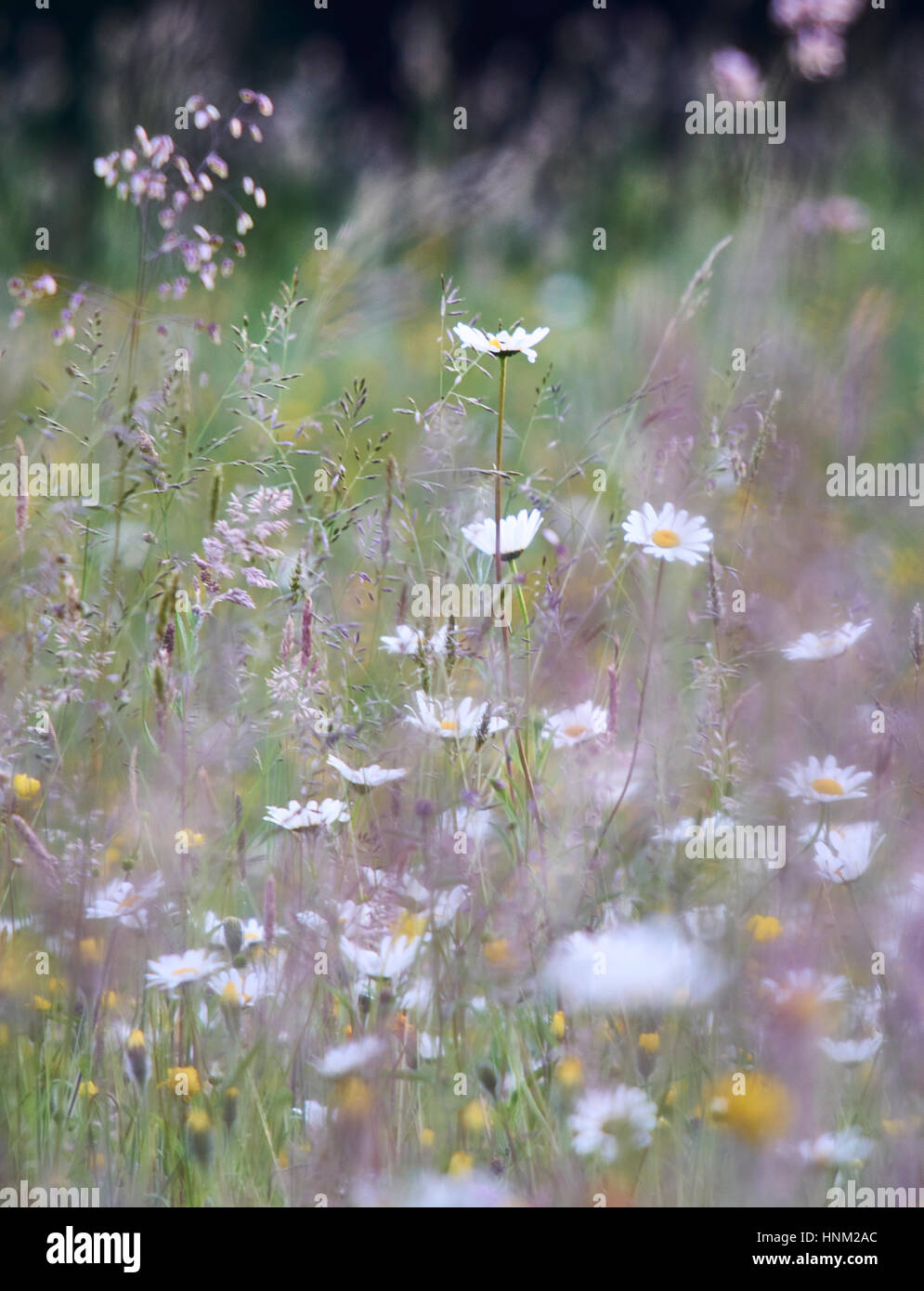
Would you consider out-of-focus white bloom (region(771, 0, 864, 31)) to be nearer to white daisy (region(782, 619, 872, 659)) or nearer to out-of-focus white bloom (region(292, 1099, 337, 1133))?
white daisy (region(782, 619, 872, 659))

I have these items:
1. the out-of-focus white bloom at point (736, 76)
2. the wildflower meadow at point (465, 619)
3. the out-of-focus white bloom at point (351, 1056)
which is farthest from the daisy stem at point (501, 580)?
the out-of-focus white bloom at point (736, 76)

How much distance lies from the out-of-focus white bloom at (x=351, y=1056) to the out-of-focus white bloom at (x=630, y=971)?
19cm

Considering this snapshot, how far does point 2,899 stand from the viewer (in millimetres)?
1265

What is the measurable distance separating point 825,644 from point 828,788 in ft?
0.59

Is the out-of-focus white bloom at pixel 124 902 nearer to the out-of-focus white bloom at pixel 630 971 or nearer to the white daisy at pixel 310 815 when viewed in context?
the white daisy at pixel 310 815

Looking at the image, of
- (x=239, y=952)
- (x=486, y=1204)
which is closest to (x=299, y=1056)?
(x=239, y=952)

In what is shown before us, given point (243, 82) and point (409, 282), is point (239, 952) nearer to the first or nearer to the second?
point (409, 282)

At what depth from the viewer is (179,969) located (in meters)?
1.18

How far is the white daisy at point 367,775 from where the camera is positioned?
4.00 feet

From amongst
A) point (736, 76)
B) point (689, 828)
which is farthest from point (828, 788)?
point (736, 76)

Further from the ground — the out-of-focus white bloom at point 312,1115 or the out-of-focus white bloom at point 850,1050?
the out-of-focus white bloom at point 850,1050

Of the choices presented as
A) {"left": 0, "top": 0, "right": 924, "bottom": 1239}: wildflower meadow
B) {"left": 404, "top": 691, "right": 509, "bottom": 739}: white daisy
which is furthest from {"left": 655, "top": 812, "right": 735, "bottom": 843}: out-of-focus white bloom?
{"left": 404, "top": 691, "right": 509, "bottom": 739}: white daisy

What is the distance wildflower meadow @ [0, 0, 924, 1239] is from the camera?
1.15 metres

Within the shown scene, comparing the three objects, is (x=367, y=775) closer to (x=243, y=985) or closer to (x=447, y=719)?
(x=447, y=719)
